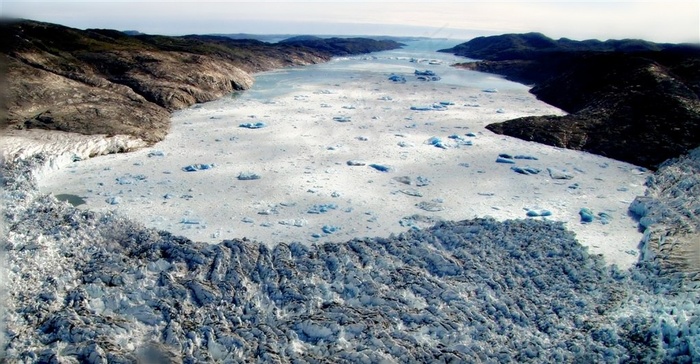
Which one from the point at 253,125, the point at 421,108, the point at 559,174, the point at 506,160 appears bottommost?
the point at 559,174

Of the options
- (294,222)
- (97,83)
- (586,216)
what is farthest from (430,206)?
(97,83)

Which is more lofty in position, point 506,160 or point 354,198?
point 506,160

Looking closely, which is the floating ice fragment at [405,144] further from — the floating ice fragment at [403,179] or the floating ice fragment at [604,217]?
the floating ice fragment at [604,217]

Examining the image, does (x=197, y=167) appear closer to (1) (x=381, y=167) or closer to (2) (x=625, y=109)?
(1) (x=381, y=167)

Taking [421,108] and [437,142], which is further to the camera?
[421,108]

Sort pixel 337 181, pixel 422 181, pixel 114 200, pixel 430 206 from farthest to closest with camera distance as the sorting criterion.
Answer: pixel 422 181 < pixel 337 181 < pixel 430 206 < pixel 114 200

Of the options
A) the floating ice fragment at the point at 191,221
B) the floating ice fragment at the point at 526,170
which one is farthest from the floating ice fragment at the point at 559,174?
the floating ice fragment at the point at 191,221

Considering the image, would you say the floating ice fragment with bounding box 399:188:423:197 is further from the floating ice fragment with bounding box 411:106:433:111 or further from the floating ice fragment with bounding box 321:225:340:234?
the floating ice fragment with bounding box 411:106:433:111
